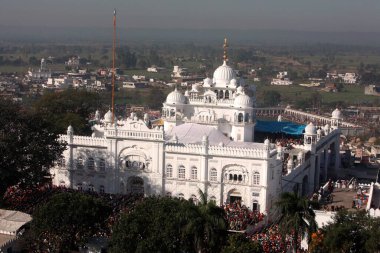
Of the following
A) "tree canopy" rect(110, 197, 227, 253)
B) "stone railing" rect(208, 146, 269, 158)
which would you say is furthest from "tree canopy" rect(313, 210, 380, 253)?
"stone railing" rect(208, 146, 269, 158)

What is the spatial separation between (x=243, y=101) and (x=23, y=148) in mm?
14833

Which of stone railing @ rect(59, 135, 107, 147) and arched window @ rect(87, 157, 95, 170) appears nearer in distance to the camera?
stone railing @ rect(59, 135, 107, 147)

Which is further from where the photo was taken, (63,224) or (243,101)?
(243,101)

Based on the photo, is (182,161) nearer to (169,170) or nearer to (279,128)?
(169,170)

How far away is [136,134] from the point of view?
135 ft

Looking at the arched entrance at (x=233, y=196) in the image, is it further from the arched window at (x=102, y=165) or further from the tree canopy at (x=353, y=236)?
the tree canopy at (x=353, y=236)

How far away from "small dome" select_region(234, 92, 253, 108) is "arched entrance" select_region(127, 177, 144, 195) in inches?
339

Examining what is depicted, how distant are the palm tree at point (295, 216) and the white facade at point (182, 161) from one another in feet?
30.1

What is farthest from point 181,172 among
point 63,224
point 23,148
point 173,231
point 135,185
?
point 173,231

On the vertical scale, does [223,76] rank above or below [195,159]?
above

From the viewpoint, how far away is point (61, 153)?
A: 135ft

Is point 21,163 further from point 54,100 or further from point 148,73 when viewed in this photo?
point 148,73

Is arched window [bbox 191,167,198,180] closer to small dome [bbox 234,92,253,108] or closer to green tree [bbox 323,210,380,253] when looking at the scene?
small dome [bbox 234,92,253,108]

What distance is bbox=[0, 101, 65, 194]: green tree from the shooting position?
37625 mm
